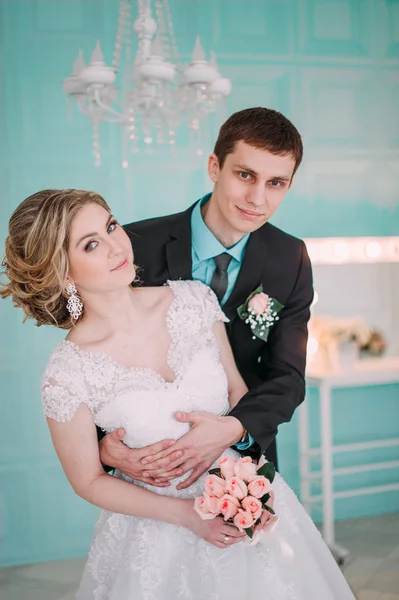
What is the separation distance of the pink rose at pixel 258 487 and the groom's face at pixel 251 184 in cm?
81

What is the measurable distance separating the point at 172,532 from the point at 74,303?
0.70m

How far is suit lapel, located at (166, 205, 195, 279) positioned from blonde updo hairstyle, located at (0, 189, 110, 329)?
1.35 ft

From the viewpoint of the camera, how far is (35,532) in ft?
14.2

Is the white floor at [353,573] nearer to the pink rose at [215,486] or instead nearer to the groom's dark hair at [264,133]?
the pink rose at [215,486]

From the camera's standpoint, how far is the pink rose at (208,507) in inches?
70.7

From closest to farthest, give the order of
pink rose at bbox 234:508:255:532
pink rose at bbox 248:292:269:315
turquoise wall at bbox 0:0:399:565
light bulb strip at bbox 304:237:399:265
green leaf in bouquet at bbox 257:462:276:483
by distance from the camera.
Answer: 1. pink rose at bbox 234:508:255:532
2. green leaf in bouquet at bbox 257:462:276:483
3. pink rose at bbox 248:292:269:315
4. turquoise wall at bbox 0:0:399:565
5. light bulb strip at bbox 304:237:399:265

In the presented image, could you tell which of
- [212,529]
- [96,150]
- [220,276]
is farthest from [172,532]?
[96,150]

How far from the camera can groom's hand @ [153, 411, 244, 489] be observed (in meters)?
1.97

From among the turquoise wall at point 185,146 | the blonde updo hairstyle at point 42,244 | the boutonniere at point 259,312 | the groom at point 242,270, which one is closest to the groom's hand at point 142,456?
the groom at point 242,270

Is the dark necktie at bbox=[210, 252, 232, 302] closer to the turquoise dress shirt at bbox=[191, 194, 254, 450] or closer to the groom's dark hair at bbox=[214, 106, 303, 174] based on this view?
the turquoise dress shirt at bbox=[191, 194, 254, 450]

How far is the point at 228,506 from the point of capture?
70.1 inches

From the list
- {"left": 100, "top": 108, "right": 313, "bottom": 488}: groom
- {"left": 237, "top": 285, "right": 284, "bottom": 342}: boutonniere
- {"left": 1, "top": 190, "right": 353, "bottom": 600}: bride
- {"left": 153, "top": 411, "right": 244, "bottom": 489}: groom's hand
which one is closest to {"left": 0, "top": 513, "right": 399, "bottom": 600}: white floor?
{"left": 100, "top": 108, "right": 313, "bottom": 488}: groom

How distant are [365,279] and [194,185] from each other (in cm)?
133

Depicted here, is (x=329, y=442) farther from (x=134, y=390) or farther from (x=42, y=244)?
(x=42, y=244)
